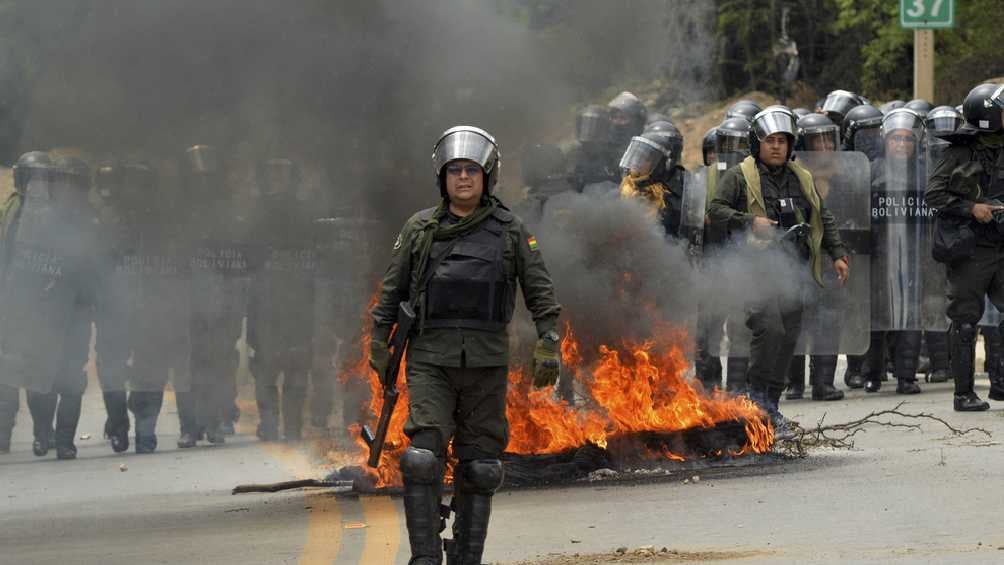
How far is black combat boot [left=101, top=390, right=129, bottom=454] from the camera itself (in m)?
11.8

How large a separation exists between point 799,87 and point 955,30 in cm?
274

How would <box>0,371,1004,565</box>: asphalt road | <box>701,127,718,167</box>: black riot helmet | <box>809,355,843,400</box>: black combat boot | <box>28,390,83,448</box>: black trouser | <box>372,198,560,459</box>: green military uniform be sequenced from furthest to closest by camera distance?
<box>701,127,718,167</box>: black riot helmet, <box>809,355,843,400</box>: black combat boot, <box>28,390,83,448</box>: black trouser, <box>0,371,1004,565</box>: asphalt road, <box>372,198,560,459</box>: green military uniform

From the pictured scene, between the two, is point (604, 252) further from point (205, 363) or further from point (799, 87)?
point (799, 87)

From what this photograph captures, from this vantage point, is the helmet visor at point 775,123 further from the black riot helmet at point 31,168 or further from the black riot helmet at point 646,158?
the black riot helmet at point 31,168

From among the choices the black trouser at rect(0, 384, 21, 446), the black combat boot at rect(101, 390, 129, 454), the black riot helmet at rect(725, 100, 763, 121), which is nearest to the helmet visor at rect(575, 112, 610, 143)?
the black riot helmet at rect(725, 100, 763, 121)

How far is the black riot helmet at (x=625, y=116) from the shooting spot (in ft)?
40.7

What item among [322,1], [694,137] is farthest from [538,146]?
[694,137]

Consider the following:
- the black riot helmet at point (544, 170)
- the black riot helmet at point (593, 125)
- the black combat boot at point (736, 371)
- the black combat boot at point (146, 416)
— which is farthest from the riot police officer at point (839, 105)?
the black combat boot at point (146, 416)

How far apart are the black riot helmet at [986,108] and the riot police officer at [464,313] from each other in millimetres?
4693

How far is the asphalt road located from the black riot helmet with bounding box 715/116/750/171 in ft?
9.74

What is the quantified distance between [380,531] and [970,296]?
476 centimetres

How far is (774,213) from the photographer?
10305 millimetres

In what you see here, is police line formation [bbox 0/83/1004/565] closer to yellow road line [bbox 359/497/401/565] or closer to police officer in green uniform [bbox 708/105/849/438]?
police officer in green uniform [bbox 708/105/849/438]

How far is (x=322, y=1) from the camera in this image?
10.1 meters
